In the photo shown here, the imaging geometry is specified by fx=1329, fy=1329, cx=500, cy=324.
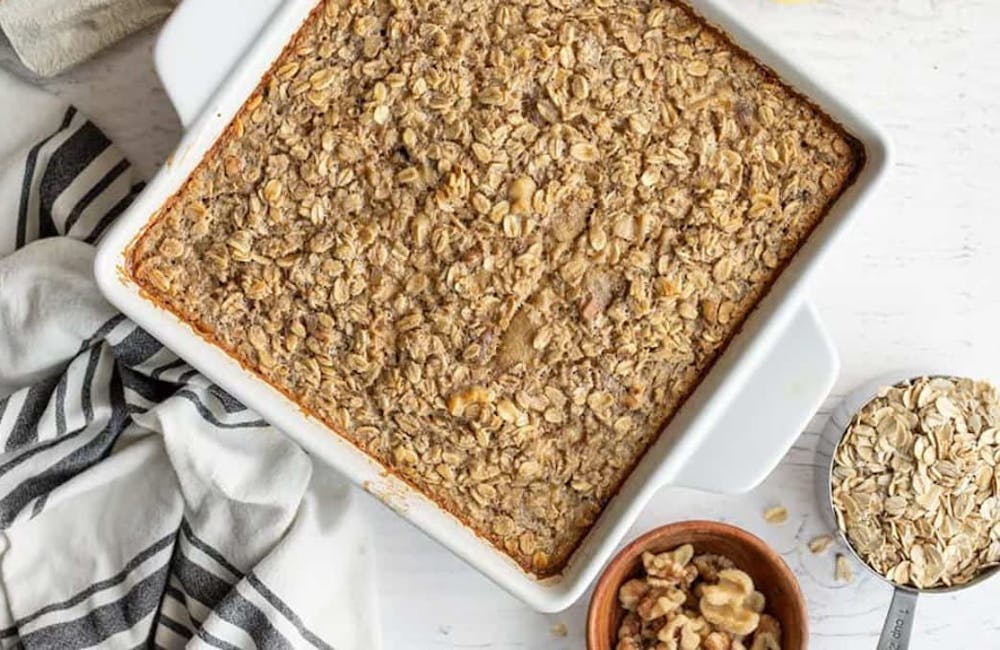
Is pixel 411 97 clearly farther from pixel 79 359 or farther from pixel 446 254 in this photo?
pixel 79 359

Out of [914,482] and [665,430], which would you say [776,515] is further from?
[665,430]

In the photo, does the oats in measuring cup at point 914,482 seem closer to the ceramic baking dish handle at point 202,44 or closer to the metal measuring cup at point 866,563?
the metal measuring cup at point 866,563

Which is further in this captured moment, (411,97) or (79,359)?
(79,359)

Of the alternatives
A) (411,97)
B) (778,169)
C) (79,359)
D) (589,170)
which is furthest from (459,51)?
(79,359)

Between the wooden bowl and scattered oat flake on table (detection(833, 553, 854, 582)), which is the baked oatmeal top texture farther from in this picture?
scattered oat flake on table (detection(833, 553, 854, 582))

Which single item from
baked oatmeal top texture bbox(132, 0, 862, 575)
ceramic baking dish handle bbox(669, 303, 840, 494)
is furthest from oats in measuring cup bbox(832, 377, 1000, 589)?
baked oatmeal top texture bbox(132, 0, 862, 575)
